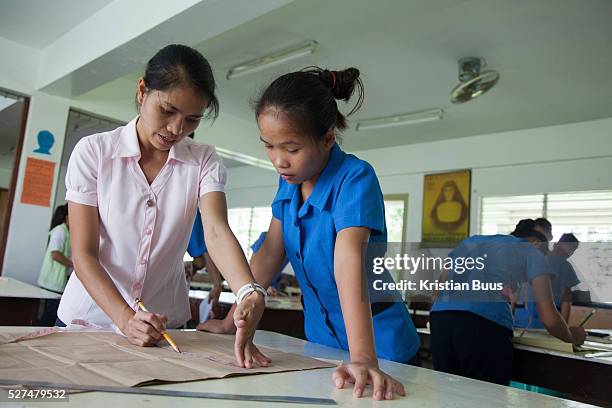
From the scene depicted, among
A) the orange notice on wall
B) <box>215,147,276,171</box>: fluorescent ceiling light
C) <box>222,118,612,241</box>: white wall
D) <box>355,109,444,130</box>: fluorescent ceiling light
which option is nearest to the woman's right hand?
<box>355,109,444,130</box>: fluorescent ceiling light

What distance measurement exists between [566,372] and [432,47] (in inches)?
107

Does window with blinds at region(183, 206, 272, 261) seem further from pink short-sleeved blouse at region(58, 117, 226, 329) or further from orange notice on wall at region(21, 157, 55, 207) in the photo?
pink short-sleeved blouse at region(58, 117, 226, 329)

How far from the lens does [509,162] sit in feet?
19.0

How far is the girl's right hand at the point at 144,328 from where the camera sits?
947mm

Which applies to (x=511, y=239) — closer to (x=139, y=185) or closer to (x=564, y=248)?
(x=564, y=248)

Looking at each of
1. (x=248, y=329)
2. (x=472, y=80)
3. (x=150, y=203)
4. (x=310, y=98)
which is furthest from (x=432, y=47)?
(x=248, y=329)

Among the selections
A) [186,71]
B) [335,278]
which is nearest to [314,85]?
[186,71]

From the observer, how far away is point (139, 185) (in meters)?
Answer: 1.14

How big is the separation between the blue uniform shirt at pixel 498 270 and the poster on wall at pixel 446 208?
12.8ft

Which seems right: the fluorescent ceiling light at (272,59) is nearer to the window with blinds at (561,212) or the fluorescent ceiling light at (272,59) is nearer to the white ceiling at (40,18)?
the white ceiling at (40,18)

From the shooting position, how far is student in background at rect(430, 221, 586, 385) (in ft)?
6.68

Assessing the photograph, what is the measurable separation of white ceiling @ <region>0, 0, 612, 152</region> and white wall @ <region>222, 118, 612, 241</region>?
0.26 metres

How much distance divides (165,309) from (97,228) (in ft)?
0.81

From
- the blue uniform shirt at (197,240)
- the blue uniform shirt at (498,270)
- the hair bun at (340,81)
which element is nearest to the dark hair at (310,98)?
the hair bun at (340,81)
